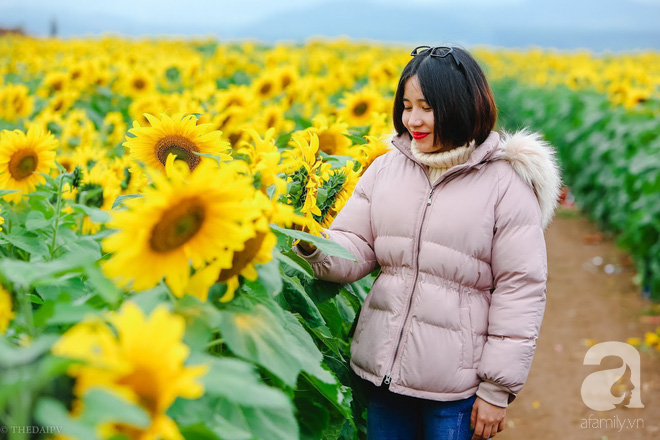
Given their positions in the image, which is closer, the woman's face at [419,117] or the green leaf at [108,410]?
the green leaf at [108,410]

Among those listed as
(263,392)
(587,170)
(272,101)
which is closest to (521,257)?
(263,392)

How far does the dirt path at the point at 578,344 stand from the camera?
13.2ft

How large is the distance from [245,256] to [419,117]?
3.22ft

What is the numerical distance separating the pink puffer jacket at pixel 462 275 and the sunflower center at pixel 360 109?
A: 1746mm

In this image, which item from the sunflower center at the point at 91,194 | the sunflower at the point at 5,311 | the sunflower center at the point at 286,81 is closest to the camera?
the sunflower at the point at 5,311

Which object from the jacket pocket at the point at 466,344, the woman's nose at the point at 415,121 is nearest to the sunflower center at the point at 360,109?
the woman's nose at the point at 415,121

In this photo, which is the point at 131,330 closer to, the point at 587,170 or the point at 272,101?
the point at 272,101

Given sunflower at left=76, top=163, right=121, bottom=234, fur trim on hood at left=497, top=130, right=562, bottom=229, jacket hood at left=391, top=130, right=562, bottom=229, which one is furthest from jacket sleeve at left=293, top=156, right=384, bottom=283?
sunflower at left=76, top=163, right=121, bottom=234

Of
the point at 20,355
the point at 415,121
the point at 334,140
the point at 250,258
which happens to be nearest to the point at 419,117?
the point at 415,121

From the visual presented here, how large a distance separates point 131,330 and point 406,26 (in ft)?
454

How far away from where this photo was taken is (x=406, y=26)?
134375 millimetres

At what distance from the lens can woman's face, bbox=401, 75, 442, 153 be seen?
7.01 ft

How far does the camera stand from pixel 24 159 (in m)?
2.37

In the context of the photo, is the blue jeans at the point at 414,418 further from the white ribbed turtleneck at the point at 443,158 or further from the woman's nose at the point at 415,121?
the woman's nose at the point at 415,121
